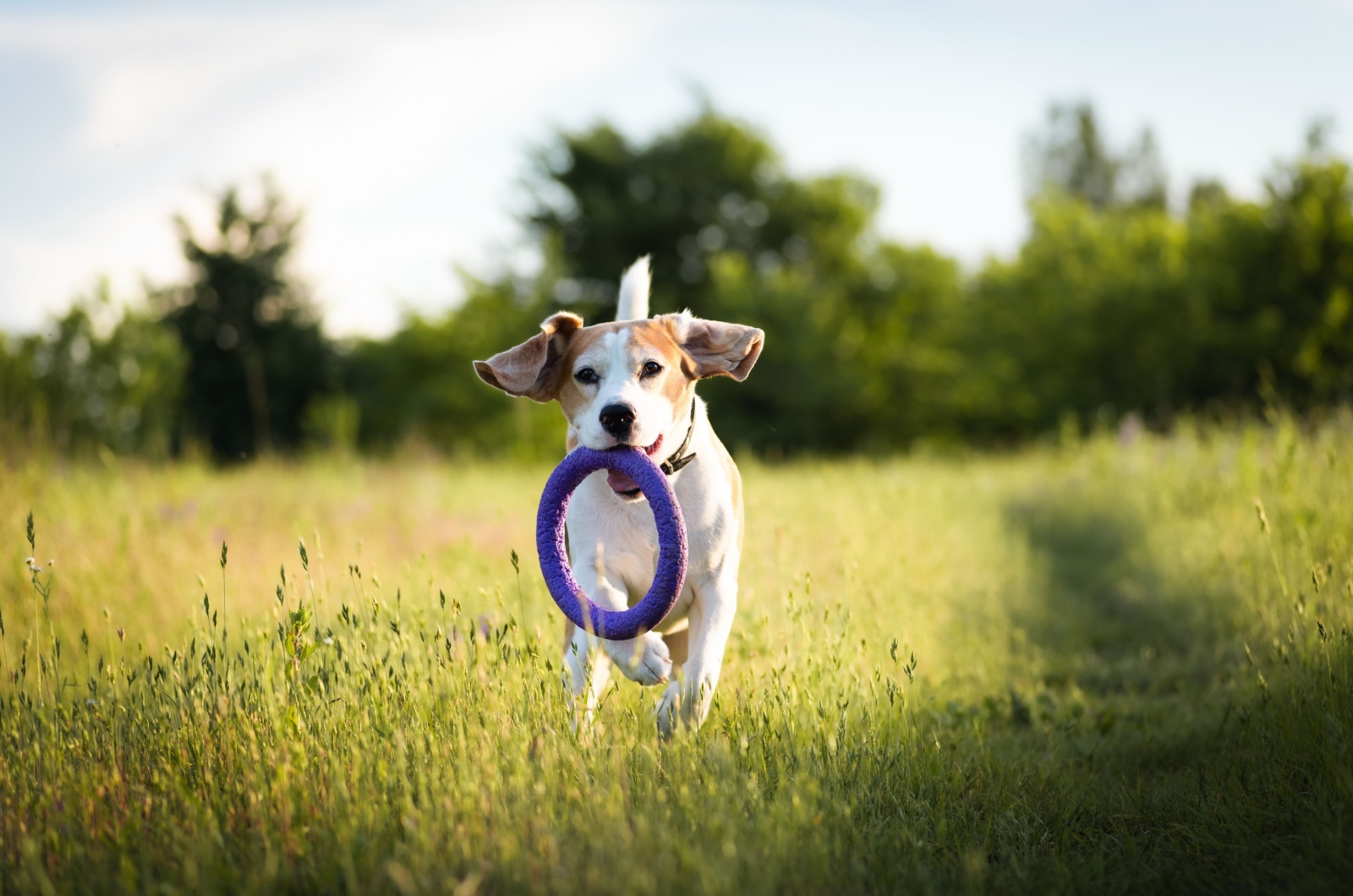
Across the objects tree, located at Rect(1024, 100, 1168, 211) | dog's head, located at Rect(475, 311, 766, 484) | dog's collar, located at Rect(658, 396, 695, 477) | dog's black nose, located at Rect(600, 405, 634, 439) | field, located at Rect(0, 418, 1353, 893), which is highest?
tree, located at Rect(1024, 100, 1168, 211)

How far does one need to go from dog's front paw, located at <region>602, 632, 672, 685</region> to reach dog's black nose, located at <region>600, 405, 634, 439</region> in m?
0.73

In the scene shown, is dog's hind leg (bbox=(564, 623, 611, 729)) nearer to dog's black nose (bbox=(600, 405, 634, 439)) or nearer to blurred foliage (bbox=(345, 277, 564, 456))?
dog's black nose (bbox=(600, 405, 634, 439))

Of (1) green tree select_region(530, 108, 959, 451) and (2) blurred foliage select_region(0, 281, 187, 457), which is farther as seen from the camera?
(1) green tree select_region(530, 108, 959, 451)

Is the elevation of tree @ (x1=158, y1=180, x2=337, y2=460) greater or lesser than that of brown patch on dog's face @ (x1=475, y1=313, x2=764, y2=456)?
greater

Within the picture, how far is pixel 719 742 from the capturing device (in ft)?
9.80

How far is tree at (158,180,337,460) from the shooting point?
29031 mm

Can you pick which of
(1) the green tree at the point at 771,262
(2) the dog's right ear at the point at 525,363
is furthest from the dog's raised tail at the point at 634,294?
(1) the green tree at the point at 771,262

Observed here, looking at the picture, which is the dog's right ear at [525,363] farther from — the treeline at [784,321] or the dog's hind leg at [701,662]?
the treeline at [784,321]

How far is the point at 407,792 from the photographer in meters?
2.57

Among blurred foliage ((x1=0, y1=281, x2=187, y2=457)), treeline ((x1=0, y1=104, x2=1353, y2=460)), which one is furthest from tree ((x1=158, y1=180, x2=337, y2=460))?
blurred foliage ((x1=0, y1=281, x2=187, y2=457))

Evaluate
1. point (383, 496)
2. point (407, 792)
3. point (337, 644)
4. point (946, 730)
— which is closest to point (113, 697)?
point (337, 644)

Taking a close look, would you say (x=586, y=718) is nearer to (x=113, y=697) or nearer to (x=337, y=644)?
(x=337, y=644)

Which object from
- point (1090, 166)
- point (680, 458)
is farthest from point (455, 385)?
point (1090, 166)

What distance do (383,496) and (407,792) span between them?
8.14 metres
